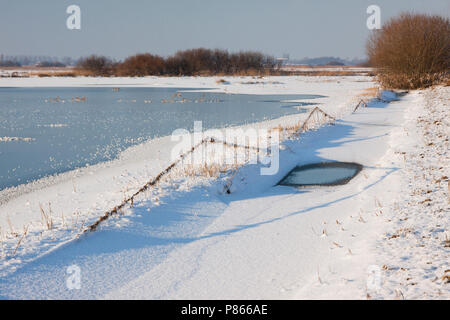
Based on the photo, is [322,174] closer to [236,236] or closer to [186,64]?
[236,236]

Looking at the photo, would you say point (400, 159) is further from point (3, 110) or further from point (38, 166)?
point (3, 110)

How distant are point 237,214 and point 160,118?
39.0 feet

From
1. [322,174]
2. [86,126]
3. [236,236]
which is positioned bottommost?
[236,236]

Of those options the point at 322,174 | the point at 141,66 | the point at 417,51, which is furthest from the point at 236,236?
the point at 141,66

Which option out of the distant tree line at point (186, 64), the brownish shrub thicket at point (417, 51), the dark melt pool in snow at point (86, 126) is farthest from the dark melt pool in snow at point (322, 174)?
the distant tree line at point (186, 64)

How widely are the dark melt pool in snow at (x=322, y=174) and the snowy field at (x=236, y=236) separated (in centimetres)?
24

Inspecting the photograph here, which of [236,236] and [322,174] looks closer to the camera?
[236,236]

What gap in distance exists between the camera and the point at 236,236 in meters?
5.09

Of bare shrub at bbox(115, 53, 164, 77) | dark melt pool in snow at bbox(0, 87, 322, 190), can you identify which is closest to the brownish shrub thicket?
dark melt pool in snow at bbox(0, 87, 322, 190)

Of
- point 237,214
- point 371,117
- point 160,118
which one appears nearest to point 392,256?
point 237,214

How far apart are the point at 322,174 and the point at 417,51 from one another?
24279 millimetres

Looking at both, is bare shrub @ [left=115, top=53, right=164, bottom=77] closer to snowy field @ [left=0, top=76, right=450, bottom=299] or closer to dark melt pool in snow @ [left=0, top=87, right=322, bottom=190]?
dark melt pool in snow @ [left=0, top=87, right=322, bottom=190]

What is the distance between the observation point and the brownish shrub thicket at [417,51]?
91.7 feet

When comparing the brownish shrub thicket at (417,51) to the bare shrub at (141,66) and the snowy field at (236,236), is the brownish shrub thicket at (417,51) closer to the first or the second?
the snowy field at (236,236)
